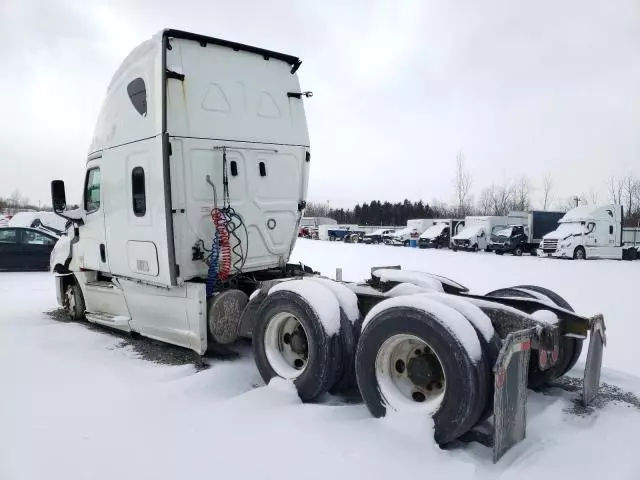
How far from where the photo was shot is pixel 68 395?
14.3 feet

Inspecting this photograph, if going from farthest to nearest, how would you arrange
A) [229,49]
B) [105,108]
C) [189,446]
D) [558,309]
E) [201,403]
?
[105,108] < [229,49] < [201,403] < [558,309] < [189,446]

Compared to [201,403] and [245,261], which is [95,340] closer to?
[245,261]

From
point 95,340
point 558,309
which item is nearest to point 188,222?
point 95,340

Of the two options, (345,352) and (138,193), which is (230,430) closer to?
(345,352)

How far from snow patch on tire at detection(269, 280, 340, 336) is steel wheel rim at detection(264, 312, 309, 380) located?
305 millimetres

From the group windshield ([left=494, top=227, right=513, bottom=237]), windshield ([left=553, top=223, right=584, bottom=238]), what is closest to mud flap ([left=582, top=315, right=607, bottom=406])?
windshield ([left=553, top=223, right=584, bottom=238])

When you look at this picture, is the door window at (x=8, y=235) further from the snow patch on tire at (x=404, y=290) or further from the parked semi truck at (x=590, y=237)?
the parked semi truck at (x=590, y=237)

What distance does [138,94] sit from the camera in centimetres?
562

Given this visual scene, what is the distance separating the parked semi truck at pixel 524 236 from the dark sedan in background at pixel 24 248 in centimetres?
2381

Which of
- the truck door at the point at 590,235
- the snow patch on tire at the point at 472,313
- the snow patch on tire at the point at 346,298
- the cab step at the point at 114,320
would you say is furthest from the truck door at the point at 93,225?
the truck door at the point at 590,235

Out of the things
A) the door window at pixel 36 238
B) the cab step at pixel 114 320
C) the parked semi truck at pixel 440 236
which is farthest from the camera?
the parked semi truck at pixel 440 236

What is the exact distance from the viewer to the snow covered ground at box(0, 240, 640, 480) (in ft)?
10.0

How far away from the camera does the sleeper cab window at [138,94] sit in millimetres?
5508

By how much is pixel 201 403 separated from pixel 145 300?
220 centimetres
